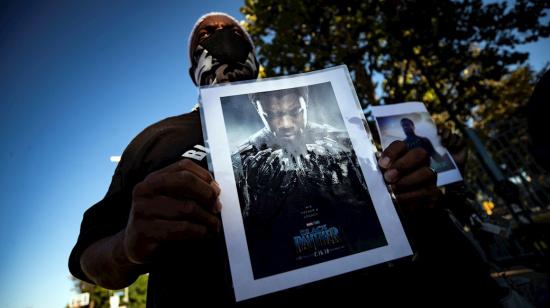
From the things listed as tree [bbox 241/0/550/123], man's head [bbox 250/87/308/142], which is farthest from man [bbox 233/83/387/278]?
tree [bbox 241/0/550/123]

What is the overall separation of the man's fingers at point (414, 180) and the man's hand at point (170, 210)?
0.62m

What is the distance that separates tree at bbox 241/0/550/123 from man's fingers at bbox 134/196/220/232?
650cm

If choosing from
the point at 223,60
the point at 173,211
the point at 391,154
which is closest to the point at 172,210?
the point at 173,211

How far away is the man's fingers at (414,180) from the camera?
2.93 feet

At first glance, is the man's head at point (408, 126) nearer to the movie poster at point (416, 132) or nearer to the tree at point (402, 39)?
the movie poster at point (416, 132)

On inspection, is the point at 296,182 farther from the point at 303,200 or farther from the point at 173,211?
the point at 173,211

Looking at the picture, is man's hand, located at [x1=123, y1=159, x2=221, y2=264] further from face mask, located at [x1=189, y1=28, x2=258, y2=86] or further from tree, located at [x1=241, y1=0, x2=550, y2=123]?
tree, located at [x1=241, y1=0, x2=550, y2=123]

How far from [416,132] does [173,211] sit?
6.92 feet

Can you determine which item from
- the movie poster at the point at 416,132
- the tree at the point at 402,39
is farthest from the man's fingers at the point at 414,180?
the tree at the point at 402,39

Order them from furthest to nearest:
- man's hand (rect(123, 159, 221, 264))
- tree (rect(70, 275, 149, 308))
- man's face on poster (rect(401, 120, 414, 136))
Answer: tree (rect(70, 275, 149, 308)), man's face on poster (rect(401, 120, 414, 136)), man's hand (rect(123, 159, 221, 264))

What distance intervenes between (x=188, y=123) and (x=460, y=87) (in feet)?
28.0

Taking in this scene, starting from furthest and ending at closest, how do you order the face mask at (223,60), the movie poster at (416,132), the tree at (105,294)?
the tree at (105,294) < the movie poster at (416,132) < the face mask at (223,60)

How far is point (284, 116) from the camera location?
3.17 feet

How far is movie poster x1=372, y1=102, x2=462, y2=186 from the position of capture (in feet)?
6.75
